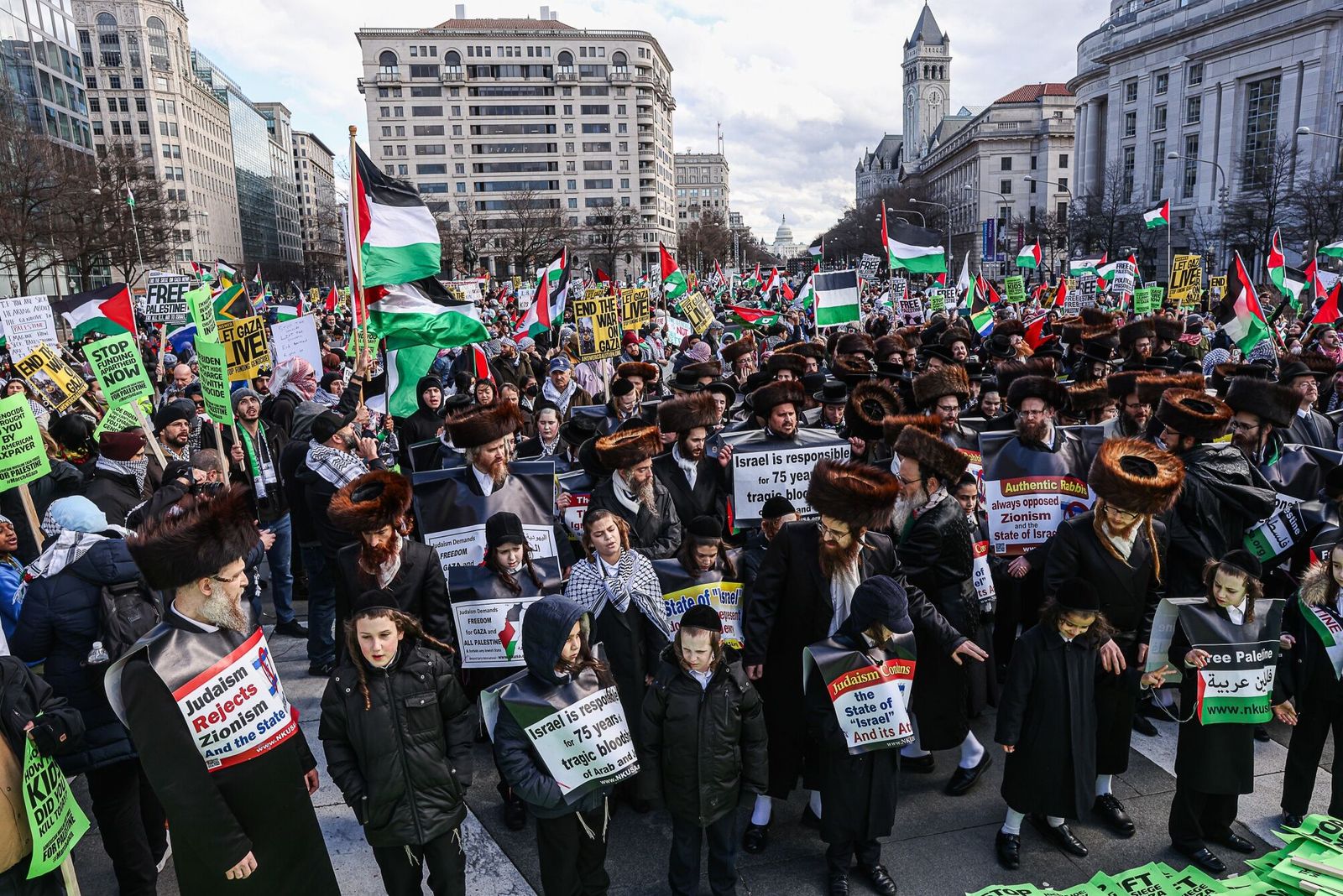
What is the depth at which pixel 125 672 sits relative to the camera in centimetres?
319

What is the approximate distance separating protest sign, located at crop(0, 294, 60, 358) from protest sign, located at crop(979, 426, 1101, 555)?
35.2 ft

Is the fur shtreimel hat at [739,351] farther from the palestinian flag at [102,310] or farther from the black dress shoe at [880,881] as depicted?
the palestinian flag at [102,310]

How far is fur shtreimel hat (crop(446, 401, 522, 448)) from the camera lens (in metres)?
5.30

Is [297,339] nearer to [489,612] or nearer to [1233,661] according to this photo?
[489,612]

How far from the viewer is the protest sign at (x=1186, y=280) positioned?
15859 mm

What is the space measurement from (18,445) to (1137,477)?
668 centimetres

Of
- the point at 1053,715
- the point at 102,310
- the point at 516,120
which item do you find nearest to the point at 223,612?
the point at 1053,715

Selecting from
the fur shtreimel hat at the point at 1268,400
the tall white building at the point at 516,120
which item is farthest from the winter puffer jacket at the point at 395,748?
the tall white building at the point at 516,120

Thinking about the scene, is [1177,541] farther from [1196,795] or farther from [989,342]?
[989,342]

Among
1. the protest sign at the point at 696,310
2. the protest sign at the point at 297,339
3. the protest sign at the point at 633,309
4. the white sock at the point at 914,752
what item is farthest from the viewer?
the protest sign at the point at 696,310

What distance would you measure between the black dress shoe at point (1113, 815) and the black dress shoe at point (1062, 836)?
8.8 inches

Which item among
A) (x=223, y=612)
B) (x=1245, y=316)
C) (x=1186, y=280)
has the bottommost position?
(x=223, y=612)

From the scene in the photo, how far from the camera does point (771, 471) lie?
5.75 m

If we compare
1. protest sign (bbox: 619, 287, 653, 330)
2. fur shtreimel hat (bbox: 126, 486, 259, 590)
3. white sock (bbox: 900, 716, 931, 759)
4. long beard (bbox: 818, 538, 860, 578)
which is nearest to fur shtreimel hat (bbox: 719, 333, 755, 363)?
protest sign (bbox: 619, 287, 653, 330)
